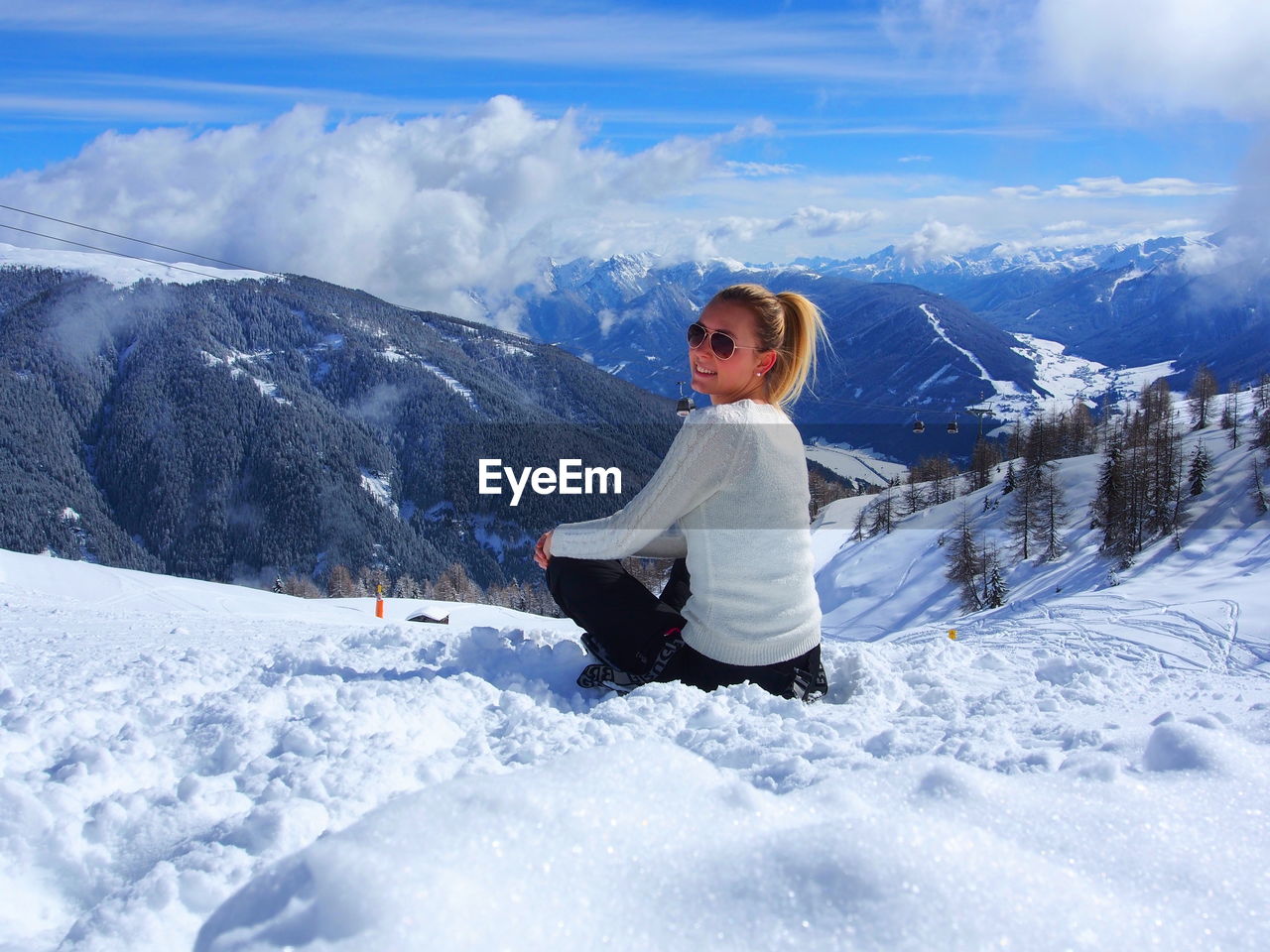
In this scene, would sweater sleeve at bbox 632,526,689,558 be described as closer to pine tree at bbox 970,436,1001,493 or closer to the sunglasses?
the sunglasses

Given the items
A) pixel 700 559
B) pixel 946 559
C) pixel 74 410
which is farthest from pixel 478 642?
pixel 74 410

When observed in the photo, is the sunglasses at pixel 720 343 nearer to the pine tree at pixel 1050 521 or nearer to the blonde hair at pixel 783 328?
the blonde hair at pixel 783 328

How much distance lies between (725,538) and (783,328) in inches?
36.8

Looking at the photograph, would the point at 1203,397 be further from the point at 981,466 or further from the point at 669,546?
the point at 669,546

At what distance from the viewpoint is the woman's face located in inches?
132

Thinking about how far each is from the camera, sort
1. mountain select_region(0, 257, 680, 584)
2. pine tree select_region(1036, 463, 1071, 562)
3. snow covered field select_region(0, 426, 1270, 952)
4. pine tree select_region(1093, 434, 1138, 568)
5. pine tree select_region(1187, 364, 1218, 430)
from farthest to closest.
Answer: mountain select_region(0, 257, 680, 584), pine tree select_region(1187, 364, 1218, 430), pine tree select_region(1036, 463, 1071, 562), pine tree select_region(1093, 434, 1138, 568), snow covered field select_region(0, 426, 1270, 952)

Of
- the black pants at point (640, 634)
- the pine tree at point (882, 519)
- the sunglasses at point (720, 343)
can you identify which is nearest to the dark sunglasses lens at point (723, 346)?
the sunglasses at point (720, 343)

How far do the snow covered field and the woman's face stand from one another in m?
1.24

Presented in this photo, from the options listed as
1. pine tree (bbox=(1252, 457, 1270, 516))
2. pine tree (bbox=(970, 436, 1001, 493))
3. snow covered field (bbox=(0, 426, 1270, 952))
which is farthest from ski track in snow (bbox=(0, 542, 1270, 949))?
pine tree (bbox=(970, 436, 1001, 493))

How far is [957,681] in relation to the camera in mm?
4152

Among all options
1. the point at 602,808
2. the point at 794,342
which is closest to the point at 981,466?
the point at 794,342

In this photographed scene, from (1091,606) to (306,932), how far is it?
13.1m

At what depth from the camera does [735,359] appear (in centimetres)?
337

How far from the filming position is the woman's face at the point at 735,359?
336 centimetres
